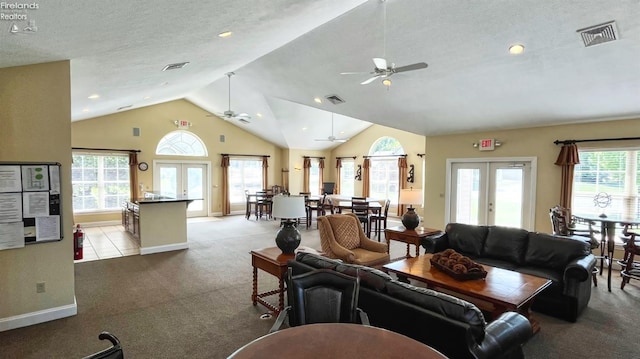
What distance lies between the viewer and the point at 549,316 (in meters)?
3.73

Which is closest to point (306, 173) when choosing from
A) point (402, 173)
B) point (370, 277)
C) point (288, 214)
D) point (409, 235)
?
point (402, 173)

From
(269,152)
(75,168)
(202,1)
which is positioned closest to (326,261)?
(202,1)

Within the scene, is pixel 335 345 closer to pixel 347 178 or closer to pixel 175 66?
pixel 175 66

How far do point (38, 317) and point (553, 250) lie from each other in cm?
593

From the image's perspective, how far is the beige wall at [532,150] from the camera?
18.7ft

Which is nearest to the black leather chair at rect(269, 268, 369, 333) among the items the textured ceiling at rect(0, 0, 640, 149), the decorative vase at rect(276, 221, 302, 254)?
the decorative vase at rect(276, 221, 302, 254)

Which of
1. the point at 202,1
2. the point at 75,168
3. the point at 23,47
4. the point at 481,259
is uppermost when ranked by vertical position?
the point at 202,1

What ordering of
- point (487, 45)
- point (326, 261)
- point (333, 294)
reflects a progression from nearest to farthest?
point (333, 294), point (326, 261), point (487, 45)

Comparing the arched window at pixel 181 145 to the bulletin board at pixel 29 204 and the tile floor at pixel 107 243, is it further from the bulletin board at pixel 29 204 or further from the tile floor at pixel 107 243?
the bulletin board at pixel 29 204

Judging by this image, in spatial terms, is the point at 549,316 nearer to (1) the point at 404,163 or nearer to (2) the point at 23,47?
(2) the point at 23,47

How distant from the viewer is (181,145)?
35.1 ft

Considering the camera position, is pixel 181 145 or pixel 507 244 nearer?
pixel 507 244

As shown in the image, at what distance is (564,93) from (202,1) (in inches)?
208

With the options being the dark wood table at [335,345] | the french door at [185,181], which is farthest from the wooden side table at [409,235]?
the french door at [185,181]
